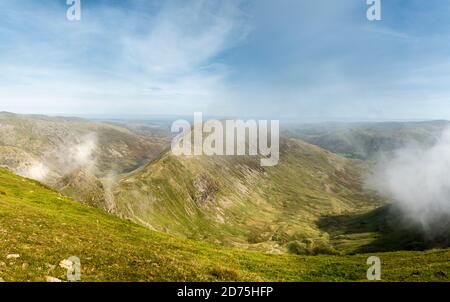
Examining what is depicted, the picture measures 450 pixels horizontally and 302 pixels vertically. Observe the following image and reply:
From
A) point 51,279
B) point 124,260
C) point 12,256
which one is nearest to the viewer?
point 51,279

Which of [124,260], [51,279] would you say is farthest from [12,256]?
[124,260]

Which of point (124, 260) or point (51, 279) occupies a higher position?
point (124, 260)

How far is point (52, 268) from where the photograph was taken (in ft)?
85.0

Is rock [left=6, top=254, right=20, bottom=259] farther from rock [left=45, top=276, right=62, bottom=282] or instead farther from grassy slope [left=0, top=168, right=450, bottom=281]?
rock [left=45, top=276, right=62, bottom=282]

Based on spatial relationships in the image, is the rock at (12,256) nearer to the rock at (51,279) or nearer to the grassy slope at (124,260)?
the grassy slope at (124,260)

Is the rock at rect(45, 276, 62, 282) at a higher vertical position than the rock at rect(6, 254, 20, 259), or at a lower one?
lower

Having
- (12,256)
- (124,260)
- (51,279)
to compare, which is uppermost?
(12,256)

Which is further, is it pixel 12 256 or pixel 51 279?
pixel 12 256

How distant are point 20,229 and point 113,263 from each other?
52.6 ft

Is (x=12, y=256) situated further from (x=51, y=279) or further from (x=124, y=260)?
(x=124, y=260)

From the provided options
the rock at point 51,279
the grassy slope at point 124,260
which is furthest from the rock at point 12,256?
the rock at point 51,279

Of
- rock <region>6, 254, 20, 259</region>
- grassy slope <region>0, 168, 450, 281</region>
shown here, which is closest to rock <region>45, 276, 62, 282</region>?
grassy slope <region>0, 168, 450, 281</region>

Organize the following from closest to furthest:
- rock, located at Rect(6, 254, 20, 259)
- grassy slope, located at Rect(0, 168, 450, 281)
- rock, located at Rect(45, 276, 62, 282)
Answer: rock, located at Rect(45, 276, 62, 282) < grassy slope, located at Rect(0, 168, 450, 281) < rock, located at Rect(6, 254, 20, 259)

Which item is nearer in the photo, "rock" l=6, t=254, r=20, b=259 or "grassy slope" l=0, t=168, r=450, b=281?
"grassy slope" l=0, t=168, r=450, b=281
